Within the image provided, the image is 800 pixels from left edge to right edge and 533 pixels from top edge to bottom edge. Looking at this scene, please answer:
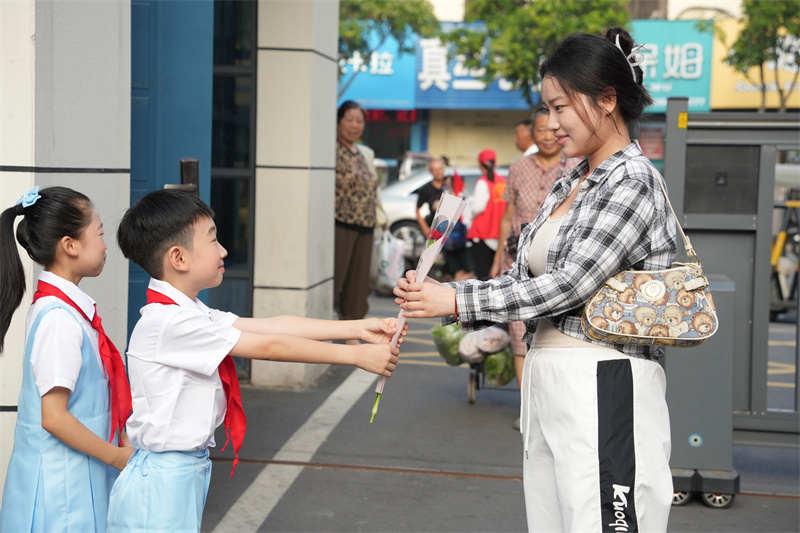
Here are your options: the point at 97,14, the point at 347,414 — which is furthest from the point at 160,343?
the point at 347,414

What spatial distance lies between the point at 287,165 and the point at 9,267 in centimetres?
465

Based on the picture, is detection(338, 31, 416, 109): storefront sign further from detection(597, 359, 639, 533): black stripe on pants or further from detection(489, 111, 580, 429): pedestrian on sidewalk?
detection(597, 359, 639, 533): black stripe on pants

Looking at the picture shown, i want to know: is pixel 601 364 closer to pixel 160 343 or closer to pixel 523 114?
pixel 160 343

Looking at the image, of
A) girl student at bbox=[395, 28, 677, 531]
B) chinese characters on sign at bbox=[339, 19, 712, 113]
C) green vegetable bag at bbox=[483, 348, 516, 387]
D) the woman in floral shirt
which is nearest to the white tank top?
girl student at bbox=[395, 28, 677, 531]

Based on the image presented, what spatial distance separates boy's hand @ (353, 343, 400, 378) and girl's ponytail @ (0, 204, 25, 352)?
104 cm

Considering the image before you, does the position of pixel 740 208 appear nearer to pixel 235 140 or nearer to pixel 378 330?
pixel 378 330

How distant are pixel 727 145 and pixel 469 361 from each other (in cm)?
255

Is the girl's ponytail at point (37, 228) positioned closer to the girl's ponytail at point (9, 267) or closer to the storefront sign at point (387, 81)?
the girl's ponytail at point (9, 267)

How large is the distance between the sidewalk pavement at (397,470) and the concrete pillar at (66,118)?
1.30 meters

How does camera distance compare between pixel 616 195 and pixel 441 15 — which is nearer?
pixel 616 195

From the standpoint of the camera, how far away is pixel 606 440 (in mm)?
2934

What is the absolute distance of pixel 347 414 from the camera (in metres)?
7.47

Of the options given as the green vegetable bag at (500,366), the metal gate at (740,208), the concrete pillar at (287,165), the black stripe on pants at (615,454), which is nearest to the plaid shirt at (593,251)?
the black stripe on pants at (615,454)

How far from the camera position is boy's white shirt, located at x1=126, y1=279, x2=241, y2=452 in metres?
2.98
